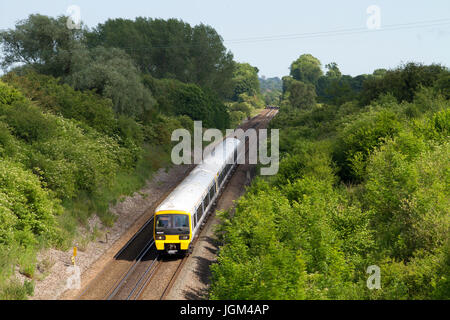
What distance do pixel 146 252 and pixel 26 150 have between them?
913 cm

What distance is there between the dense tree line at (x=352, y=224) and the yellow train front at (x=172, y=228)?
2.04 m

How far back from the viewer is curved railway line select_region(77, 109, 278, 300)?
722 inches

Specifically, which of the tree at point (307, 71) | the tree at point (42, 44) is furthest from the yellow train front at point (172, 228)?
the tree at point (307, 71)

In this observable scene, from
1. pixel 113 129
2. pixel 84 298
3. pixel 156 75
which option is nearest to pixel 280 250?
pixel 84 298

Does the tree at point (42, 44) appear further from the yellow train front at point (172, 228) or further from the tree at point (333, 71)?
the tree at point (333, 71)

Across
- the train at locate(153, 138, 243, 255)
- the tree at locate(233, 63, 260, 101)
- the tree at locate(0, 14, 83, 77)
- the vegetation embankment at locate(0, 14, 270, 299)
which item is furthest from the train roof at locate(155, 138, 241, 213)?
the tree at locate(233, 63, 260, 101)

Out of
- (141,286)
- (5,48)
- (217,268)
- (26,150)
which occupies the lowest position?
(141,286)

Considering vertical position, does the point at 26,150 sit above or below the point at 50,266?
above

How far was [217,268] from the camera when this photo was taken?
49.7ft

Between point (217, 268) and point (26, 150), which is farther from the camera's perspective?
point (26, 150)

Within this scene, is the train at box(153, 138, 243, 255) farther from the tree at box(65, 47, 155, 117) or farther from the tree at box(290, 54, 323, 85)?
the tree at box(290, 54, 323, 85)

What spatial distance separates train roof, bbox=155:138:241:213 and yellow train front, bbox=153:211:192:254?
1.00 feet

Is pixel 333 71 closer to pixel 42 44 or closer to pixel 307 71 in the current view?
pixel 307 71
